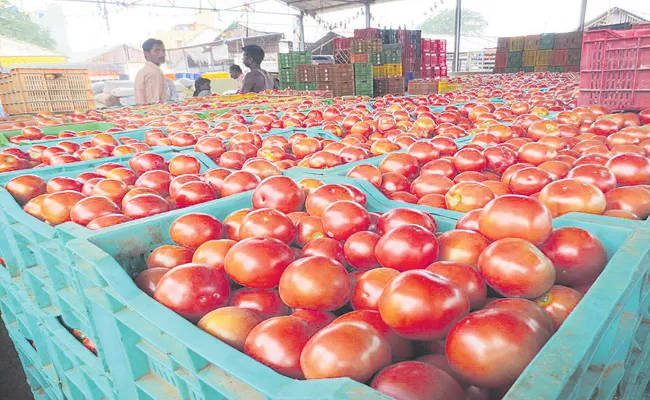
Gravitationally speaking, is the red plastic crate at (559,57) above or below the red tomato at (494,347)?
above

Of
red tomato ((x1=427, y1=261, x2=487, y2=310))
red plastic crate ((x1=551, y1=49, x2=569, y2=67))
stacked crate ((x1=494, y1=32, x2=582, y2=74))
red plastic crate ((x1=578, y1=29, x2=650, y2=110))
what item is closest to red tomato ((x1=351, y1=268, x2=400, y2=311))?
red tomato ((x1=427, y1=261, x2=487, y2=310))

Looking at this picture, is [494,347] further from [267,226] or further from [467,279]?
[267,226]

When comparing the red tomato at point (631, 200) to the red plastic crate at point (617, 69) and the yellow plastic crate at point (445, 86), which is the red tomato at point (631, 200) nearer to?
the red plastic crate at point (617, 69)

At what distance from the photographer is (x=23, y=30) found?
37594 mm

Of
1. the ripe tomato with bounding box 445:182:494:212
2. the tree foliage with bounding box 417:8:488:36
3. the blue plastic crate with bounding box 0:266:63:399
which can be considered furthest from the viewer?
the tree foliage with bounding box 417:8:488:36

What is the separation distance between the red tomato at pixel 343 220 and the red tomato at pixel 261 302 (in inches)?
12.6

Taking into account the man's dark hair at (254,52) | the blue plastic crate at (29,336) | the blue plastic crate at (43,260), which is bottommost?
the blue plastic crate at (29,336)

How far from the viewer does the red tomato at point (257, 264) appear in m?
1.23

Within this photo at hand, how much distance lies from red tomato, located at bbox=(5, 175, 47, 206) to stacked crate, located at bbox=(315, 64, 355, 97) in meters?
7.82

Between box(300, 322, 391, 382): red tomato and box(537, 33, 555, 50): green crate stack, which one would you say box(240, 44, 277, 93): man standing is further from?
box(537, 33, 555, 50): green crate stack

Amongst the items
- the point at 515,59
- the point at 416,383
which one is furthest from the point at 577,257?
the point at 515,59

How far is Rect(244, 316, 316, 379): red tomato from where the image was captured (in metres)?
0.93

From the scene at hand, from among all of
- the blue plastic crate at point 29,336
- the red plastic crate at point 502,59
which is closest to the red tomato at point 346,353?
the blue plastic crate at point 29,336

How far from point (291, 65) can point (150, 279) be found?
987 cm
